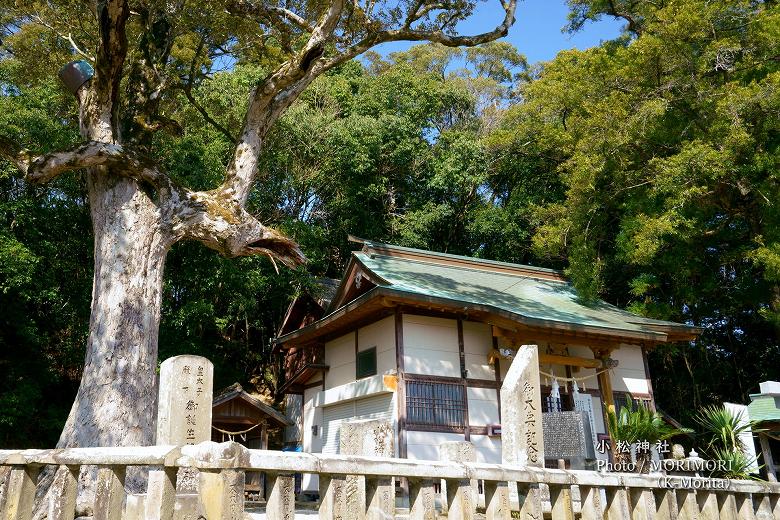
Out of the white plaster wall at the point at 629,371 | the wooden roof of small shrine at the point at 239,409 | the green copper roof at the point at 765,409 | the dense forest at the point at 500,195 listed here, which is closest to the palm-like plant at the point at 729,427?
the green copper roof at the point at 765,409

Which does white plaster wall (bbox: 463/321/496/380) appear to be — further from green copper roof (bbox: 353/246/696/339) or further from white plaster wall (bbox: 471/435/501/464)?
white plaster wall (bbox: 471/435/501/464)

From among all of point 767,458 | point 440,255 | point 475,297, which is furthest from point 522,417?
point 440,255

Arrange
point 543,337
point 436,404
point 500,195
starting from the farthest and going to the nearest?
point 500,195
point 543,337
point 436,404

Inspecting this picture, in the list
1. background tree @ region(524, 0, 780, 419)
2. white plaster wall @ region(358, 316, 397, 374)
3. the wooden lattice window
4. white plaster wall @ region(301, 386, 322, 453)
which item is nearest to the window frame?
the wooden lattice window

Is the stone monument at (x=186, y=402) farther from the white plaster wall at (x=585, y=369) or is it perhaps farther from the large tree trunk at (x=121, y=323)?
the white plaster wall at (x=585, y=369)

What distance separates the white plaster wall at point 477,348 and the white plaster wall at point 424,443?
1.46 m

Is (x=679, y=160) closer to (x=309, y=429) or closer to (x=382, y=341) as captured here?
(x=382, y=341)

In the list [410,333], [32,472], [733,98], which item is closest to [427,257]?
[410,333]

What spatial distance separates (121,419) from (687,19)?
15.1 metres

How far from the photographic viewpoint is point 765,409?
1054 cm

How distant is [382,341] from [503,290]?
4.32 m

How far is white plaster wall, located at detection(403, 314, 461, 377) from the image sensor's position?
1296 centimetres

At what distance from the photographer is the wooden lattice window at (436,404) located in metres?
12.5

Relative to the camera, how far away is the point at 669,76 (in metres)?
16.4
